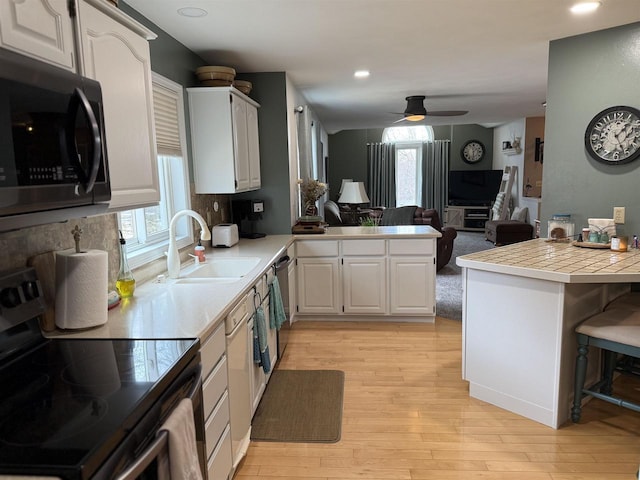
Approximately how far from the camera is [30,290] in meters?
1.49

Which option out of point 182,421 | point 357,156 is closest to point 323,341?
point 182,421

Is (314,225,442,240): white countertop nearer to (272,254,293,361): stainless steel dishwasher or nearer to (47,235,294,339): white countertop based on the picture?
(272,254,293,361): stainless steel dishwasher

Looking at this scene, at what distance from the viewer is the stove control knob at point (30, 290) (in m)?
1.47

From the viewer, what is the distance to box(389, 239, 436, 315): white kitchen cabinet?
158 inches

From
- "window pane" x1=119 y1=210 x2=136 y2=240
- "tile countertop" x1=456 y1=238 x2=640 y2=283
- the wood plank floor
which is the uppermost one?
"window pane" x1=119 y1=210 x2=136 y2=240

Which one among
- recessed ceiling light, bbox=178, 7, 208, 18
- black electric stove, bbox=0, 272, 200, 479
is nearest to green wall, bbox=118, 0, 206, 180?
recessed ceiling light, bbox=178, 7, 208, 18

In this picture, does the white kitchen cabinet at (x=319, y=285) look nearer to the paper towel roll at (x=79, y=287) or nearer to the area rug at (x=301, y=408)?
the area rug at (x=301, y=408)

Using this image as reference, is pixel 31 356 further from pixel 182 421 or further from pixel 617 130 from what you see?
pixel 617 130

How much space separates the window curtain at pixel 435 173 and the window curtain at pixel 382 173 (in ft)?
2.53

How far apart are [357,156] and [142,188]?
382 inches

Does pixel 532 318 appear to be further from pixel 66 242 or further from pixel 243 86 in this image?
pixel 243 86

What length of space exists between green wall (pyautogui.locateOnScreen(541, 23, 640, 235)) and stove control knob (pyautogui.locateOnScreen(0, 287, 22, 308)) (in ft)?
11.6

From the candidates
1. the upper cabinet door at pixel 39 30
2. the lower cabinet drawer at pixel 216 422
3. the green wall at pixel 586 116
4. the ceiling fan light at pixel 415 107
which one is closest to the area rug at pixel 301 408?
the lower cabinet drawer at pixel 216 422

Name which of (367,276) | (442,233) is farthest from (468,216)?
(367,276)
